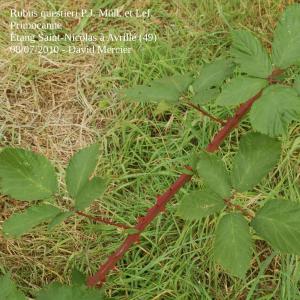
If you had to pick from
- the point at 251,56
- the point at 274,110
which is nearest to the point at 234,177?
the point at 274,110

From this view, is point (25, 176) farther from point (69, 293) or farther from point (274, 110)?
point (274, 110)

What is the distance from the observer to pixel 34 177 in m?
0.94

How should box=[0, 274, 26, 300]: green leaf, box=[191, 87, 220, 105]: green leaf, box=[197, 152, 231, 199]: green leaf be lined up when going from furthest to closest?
box=[191, 87, 220, 105]: green leaf, box=[197, 152, 231, 199]: green leaf, box=[0, 274, 26, 300]: green leaf

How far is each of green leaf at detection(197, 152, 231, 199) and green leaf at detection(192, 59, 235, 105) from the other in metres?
0.15

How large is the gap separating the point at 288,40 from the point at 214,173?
305mm

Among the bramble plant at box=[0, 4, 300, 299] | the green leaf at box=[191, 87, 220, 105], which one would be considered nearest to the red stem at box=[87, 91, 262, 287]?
the bramble plant at box=[0, 4, 300, 299]

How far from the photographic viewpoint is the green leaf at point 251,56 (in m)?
0.95

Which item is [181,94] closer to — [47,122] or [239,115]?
[239,115]

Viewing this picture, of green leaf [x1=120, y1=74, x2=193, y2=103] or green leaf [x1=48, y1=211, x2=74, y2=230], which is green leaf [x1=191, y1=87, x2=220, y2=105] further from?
green leaf [x1=48, y1=211, x2=74, y2=230]

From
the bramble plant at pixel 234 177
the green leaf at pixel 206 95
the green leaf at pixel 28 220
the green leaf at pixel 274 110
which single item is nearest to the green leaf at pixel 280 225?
the bramble plant at pixel 234 177

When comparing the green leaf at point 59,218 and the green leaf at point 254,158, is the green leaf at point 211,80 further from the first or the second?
the green leaf at point 59,218

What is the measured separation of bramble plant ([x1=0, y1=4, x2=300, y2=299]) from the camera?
854mm

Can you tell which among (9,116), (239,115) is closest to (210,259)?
(239,115)

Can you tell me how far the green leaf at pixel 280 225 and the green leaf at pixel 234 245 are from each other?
0.10ft
